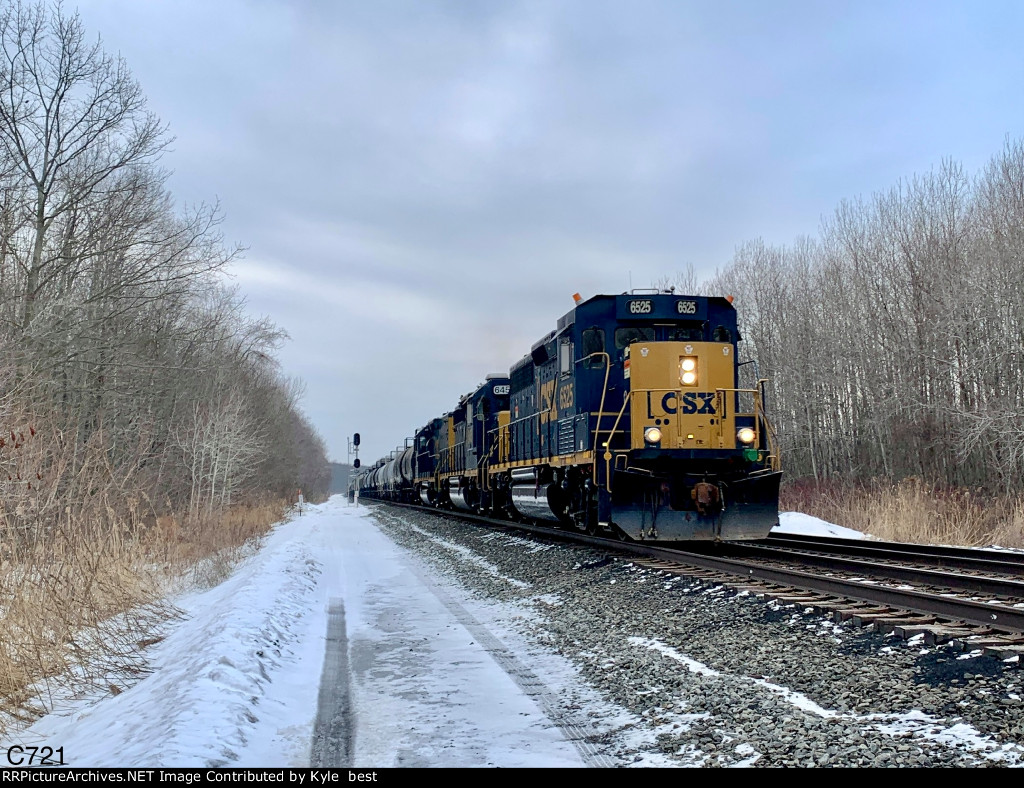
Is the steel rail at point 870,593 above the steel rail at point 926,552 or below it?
above

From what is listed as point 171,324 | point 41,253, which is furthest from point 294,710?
point 171,324

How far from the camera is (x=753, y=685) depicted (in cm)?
458

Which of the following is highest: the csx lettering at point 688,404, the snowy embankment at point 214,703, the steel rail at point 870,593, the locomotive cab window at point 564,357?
the locomotive cab window at point 564,357

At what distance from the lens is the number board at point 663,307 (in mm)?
12242

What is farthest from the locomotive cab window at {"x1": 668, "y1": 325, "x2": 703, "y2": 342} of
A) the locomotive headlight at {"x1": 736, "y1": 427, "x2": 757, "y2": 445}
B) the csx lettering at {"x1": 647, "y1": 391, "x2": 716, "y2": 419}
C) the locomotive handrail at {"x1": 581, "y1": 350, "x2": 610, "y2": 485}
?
the locomotive headlight at {"x1": 736, "y1": 427, "x2": 757, "y2": 445}

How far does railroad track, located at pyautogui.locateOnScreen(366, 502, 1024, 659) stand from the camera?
5.32 metres

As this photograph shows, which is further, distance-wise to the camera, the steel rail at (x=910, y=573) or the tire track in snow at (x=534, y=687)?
the steel rail at (x=910, y=573)

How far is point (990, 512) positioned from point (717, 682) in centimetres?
1405

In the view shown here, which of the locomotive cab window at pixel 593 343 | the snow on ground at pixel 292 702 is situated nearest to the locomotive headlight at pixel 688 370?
the locomotive cab window at pixel 593 343

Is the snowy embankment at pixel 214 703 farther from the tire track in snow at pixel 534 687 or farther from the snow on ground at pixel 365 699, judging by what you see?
the tire track in snow at pixel 534 687

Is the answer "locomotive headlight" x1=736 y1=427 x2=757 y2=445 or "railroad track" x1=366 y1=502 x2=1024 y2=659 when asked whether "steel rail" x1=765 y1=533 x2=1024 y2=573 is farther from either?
"locomotive headlight" x1=736 y1=427 x2=757 y2=445

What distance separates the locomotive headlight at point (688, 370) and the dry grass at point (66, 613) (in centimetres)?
725

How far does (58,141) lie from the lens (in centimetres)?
1366

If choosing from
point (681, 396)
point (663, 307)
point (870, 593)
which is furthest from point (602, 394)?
point (870, 593)
